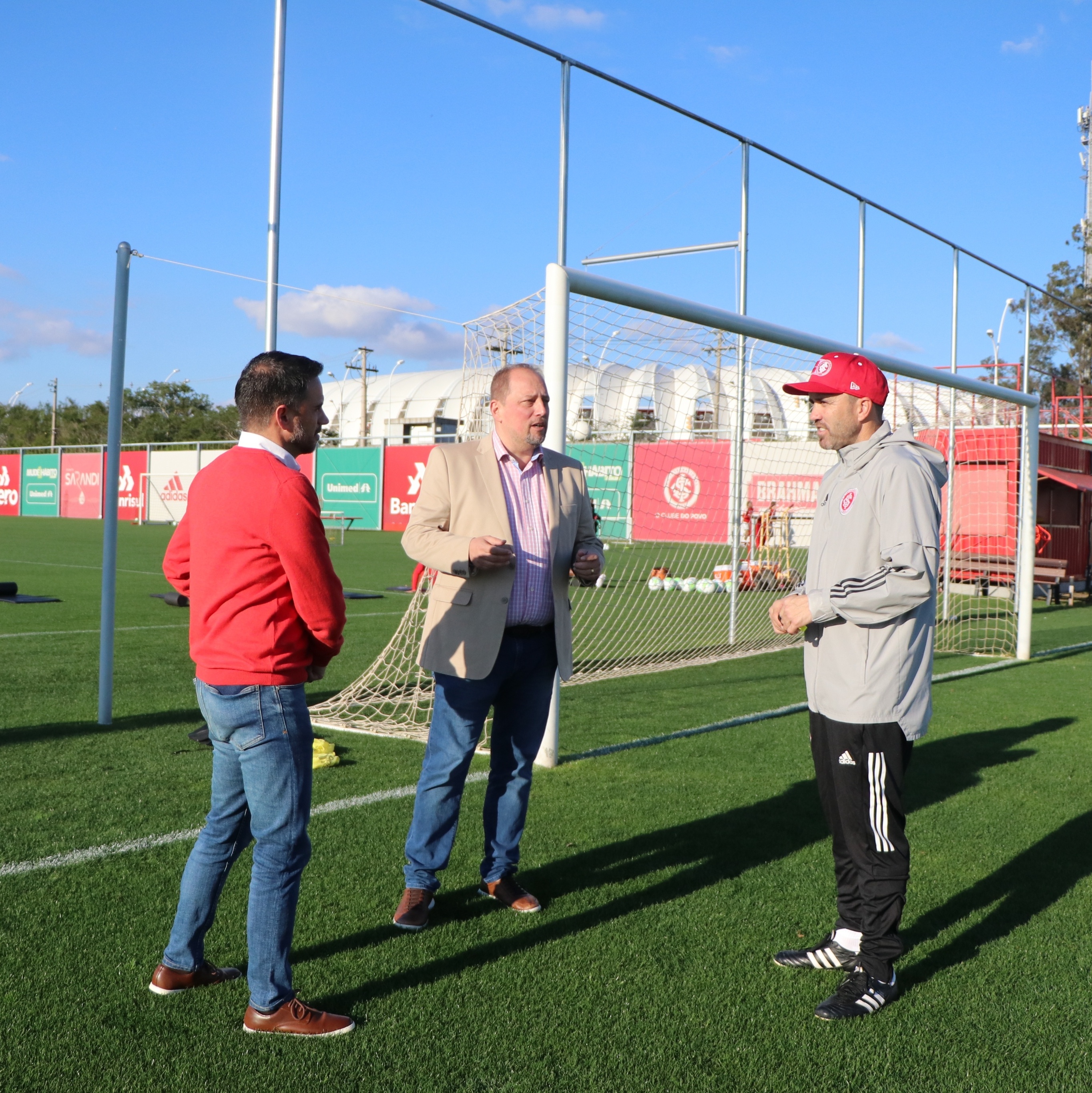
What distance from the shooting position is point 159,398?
64.7 m

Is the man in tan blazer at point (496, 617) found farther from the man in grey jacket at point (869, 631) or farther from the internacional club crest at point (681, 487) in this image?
the internacional club crest at point (681, 487)

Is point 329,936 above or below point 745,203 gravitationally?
below

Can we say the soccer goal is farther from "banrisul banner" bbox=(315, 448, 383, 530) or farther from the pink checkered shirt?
"banrisul banner" bbox=(315, 448, 383, 530)

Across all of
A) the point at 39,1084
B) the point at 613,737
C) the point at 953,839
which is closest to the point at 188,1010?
the point at 39,1084

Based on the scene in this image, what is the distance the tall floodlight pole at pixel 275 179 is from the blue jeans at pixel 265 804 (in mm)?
3284

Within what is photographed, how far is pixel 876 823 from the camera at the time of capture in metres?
2.90

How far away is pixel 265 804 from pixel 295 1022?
0.59m

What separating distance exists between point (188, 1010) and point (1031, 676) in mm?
8134

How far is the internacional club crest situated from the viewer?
915 cm

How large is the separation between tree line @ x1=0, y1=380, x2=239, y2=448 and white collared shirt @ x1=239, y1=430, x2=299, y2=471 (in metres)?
60.5

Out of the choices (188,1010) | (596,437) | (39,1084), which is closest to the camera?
(39,1084)

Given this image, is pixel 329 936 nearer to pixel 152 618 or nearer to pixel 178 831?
pixel 178 831

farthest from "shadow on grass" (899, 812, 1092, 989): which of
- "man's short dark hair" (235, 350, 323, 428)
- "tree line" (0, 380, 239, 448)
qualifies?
"tree line" (0, 380, 239, 448)

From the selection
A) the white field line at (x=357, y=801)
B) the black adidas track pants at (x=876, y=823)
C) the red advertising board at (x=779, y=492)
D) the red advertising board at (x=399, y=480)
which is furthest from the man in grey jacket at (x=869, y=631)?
the red advertising board at (x=399, y=480)
